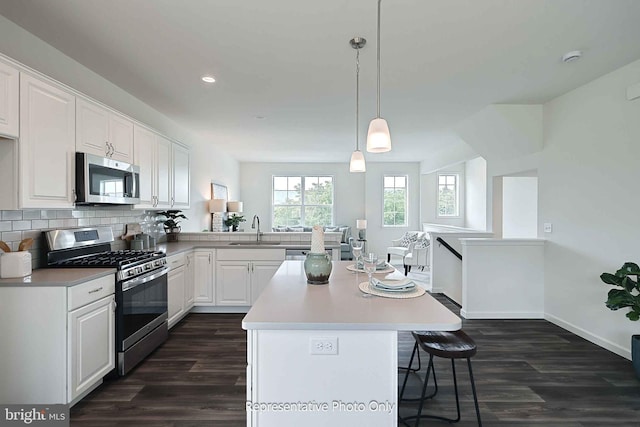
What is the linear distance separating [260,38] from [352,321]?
84.3 inches

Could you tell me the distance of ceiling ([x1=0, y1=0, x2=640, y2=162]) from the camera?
2078 millimetres

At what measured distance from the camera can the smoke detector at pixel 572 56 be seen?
2.63m

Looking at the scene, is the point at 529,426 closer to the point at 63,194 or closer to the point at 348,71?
the point at 348,71

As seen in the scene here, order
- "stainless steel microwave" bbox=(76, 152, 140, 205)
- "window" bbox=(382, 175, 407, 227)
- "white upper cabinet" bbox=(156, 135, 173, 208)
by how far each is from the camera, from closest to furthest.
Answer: "stainless steel microwave" bbox=(76, 152, 140, 205)
"white upper cabinet" bbox=(156, 135, 173, 208)
"window" bbox=(382, 175, 407, 227)

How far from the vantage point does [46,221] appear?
99.6 inches

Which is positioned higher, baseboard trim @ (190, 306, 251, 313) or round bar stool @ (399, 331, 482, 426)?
round bar stool @ (399, 331, 482, 426)

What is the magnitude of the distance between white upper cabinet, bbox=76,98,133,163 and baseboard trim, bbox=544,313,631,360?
16.3 ft

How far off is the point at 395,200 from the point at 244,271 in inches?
227

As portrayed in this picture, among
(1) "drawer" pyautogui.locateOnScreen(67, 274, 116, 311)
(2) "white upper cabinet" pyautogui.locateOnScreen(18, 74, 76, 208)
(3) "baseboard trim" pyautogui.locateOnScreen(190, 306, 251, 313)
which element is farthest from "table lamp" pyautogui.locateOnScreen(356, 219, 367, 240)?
(2) "white upper cabinet" pyautogui.locateOnScreen(18, 74, 76, 208)

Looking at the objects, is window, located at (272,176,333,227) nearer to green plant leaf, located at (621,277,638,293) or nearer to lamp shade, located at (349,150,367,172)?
lamp shade, located at (349,150,367,172)

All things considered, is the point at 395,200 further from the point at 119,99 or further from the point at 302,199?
the point at 119,99

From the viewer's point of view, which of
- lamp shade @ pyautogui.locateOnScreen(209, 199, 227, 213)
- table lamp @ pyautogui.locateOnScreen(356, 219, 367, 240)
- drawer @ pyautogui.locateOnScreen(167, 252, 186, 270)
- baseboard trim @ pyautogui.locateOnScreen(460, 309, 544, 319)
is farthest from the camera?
table lamp @ pyautogui.locateOnScreen(356, 219, 367, 240)

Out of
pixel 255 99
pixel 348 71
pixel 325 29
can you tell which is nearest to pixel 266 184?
pixel 255 99

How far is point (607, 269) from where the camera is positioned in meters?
3.14
